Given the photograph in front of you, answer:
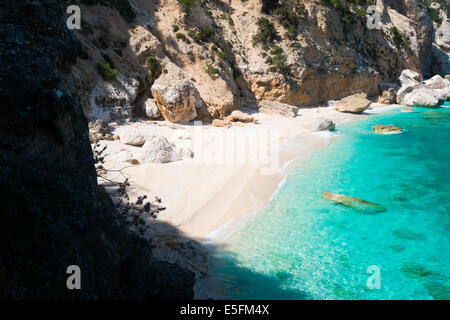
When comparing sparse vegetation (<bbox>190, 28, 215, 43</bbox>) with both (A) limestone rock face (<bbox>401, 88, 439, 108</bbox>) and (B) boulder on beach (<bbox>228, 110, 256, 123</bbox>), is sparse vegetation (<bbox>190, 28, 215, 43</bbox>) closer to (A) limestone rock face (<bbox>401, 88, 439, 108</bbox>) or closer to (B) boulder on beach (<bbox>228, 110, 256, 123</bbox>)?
(B) boulder on beach (<bbox>228, 110, 256, 123</bbox>)

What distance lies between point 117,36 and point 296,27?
18.9m

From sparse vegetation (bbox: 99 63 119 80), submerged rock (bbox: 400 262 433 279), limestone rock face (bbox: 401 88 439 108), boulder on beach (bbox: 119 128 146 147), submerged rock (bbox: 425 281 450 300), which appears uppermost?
sparse vegetation (bbox: 99 63 119 80)

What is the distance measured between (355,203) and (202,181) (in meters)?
6.30

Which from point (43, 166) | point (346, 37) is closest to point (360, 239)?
point (43, 166)

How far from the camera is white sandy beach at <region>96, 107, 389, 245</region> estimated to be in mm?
10614

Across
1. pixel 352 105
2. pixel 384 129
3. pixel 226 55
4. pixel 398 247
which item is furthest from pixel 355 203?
pixel 352 105

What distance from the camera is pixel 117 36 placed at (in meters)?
21.7

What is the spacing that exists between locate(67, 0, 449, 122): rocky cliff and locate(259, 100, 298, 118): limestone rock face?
5.55 feet

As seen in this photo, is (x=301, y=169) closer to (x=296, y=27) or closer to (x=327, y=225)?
(x=327, y=225)

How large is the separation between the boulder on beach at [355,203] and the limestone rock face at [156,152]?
729cm

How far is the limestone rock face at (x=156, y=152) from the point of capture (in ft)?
46.1

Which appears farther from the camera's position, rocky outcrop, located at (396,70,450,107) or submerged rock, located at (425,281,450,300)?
rocky outcrop, located at (396,70,450,107)

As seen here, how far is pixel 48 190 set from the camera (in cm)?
426

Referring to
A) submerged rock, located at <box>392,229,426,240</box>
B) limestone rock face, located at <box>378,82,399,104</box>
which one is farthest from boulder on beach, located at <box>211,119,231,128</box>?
limestone rock face, located at <box>378,82,399,104</box>
